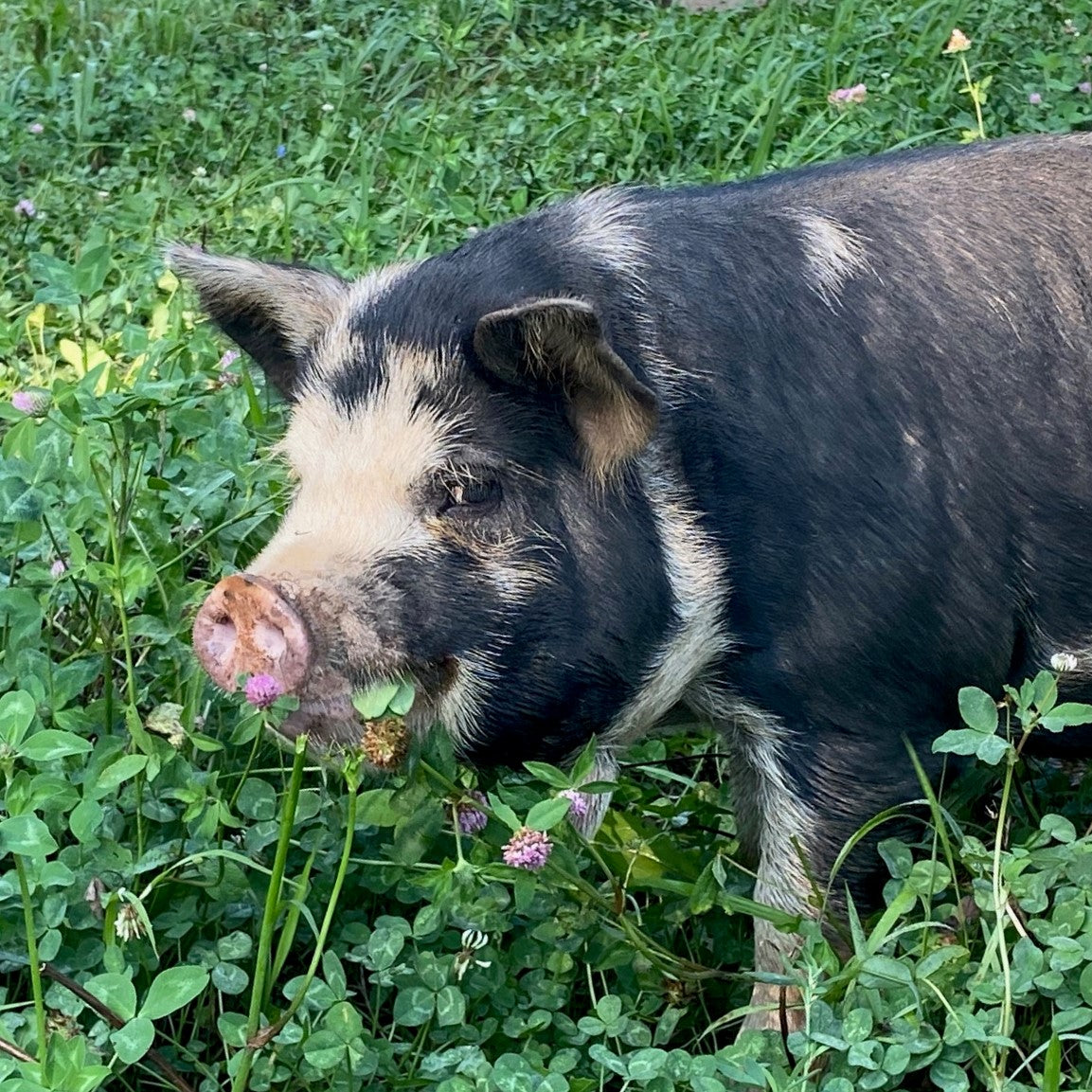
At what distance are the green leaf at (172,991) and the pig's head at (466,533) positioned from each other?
0.44 meters

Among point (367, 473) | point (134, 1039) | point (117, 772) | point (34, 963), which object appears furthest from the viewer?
point (367, 473)

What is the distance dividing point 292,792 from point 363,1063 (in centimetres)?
39

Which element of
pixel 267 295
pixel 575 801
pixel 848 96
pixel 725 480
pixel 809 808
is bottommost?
pixel 809 808

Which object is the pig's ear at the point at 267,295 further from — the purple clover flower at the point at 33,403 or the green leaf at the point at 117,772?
the green leaf at the point at 117,772

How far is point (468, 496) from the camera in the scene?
7.98ft

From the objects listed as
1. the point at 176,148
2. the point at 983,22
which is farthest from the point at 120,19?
the point at 983,22

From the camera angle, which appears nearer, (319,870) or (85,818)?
(85,818)

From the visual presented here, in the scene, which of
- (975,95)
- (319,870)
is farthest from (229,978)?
(975,95)

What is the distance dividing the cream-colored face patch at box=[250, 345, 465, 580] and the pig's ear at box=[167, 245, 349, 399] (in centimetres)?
27

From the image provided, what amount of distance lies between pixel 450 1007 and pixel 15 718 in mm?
677

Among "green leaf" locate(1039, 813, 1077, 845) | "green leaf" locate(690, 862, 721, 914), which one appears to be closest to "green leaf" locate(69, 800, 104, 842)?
"green leaf" locate(690, 862, 721, 914)

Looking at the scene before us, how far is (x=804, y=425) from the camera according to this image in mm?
2555

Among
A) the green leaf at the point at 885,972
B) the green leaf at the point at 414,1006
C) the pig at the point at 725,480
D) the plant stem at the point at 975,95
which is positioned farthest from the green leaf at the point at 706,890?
the plant stem at the point at 975,95

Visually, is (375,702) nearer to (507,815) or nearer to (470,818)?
(507,815)
